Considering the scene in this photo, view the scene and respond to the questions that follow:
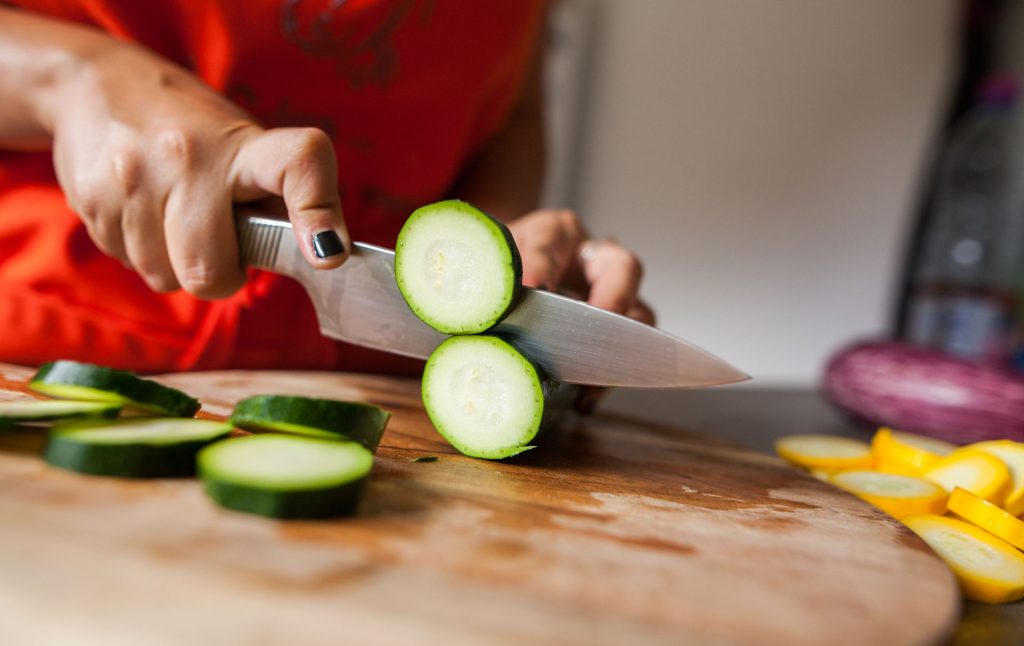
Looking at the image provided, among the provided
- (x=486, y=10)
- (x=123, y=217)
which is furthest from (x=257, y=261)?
(x=486, y=10)

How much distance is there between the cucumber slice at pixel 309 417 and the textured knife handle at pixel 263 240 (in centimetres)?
32

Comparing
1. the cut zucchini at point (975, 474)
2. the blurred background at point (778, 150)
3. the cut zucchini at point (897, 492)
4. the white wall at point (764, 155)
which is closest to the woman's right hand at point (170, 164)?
the cut zucchini at point (897, 492)

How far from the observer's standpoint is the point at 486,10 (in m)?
1.76

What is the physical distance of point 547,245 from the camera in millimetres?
1616

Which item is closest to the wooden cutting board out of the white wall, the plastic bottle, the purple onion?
the purple onion

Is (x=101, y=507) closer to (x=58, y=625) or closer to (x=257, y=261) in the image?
(x=58, y=625)

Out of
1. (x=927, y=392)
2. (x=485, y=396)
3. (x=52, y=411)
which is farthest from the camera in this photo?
(x=927, y=392)

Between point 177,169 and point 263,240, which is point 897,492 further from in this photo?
point 177,169

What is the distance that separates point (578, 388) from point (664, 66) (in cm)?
332

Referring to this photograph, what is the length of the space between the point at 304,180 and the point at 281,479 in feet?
1.68

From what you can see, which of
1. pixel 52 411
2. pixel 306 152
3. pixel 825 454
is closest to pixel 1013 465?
pixel 825 454

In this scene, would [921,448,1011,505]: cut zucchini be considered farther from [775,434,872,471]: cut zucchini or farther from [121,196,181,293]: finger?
[121,196,181,293]: finger

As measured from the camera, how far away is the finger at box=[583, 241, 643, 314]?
62.6 inches

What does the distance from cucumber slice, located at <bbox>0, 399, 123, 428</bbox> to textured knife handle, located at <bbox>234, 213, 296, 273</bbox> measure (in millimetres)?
354
